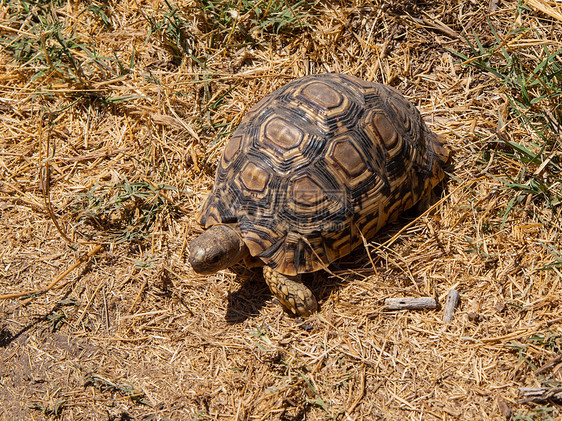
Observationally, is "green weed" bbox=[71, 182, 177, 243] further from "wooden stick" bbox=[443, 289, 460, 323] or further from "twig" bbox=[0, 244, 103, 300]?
"wooden stick" bbox=[443, 289, 460, 323]

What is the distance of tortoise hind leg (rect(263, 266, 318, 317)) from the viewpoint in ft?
10.6

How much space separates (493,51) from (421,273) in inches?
70.1

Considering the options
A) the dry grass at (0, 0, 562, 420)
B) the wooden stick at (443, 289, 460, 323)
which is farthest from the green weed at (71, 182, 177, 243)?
the wooden stick at (443, 289, 460, 323)

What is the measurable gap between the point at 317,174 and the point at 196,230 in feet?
3.54

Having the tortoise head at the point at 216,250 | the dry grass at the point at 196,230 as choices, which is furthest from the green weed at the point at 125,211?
the tortoise head at the point at 216,250

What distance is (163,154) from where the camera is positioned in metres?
4.04

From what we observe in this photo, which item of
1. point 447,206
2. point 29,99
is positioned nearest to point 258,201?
point 447,206

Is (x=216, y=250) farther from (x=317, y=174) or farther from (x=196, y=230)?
(x=317, y=174)

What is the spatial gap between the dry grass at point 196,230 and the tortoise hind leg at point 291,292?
12 cm

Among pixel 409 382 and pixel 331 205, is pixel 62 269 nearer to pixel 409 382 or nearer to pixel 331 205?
pixel 331 205

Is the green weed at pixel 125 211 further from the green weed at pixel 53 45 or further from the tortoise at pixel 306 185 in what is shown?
the green weed at pixel 53 45

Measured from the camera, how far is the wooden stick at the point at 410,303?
3.20 meters

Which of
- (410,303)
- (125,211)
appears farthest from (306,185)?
(125,211)

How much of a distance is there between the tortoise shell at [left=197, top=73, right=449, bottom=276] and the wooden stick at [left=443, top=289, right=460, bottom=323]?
638 millimetres
